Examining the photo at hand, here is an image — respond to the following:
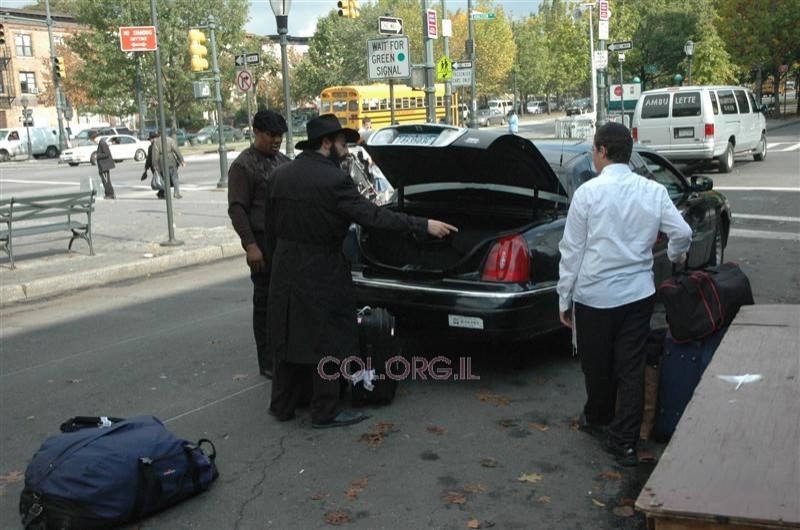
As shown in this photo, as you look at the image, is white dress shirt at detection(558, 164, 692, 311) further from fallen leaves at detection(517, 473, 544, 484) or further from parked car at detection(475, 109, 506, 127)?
parked car at detection(475, 109, 506, 127)

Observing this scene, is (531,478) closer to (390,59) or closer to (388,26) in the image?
(390,59)

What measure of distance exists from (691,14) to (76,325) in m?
47.5

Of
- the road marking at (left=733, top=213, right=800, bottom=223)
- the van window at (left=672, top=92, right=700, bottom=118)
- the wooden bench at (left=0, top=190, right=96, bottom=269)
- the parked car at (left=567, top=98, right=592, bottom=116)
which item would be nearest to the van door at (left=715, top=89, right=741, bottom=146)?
the van window at (left=672, top=92, right=700, bottom=118)

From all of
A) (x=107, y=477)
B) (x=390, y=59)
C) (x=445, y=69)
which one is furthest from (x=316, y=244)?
(x=445, y=69)

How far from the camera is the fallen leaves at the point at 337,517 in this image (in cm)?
378

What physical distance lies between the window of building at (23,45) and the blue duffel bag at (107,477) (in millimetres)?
74236

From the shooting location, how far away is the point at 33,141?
49.5 m

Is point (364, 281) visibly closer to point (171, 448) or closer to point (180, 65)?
point (171, 448)

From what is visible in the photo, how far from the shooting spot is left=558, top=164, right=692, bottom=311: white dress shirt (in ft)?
13.6

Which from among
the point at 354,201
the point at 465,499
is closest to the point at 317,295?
the point at 354,201

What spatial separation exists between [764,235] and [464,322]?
7.33m

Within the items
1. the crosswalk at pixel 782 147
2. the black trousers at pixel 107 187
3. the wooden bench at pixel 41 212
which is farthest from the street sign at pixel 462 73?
the wooden bench at pixel 41 212

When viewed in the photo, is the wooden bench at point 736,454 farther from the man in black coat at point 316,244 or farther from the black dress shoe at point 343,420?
the black dress shoe at point 343,420

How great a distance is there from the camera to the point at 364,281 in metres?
5.87
